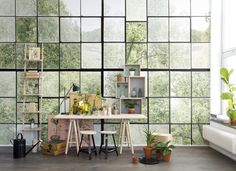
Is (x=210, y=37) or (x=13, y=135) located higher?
(x=210, y=37)

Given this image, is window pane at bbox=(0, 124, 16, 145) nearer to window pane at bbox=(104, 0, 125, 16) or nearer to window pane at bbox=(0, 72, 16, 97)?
window pane at bbox=(0, 72, 16, 97)

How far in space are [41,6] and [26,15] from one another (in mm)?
406

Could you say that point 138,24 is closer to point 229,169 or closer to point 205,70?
point 205,70

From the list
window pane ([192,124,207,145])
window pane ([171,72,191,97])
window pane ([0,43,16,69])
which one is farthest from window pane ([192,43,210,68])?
window pane ([0,43,16,69])

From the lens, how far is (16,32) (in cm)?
630

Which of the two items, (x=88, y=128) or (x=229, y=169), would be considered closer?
(x=229, y=169)

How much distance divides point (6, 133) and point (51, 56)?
2059mm

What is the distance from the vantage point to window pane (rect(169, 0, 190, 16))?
6367 mm

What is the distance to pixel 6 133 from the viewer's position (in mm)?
6254

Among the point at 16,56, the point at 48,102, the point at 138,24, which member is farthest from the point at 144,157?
the point at 16,56

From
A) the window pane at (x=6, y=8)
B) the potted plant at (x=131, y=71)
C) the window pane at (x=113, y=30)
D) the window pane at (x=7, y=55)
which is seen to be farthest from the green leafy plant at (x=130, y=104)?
the window pane at (x=6, y=8)

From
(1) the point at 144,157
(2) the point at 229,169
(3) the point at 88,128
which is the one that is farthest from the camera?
(3) the point at 88,128

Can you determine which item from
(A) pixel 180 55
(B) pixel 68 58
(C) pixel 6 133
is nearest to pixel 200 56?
(A) pixel 180 55

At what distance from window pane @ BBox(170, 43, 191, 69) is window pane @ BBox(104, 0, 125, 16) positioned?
143cm
